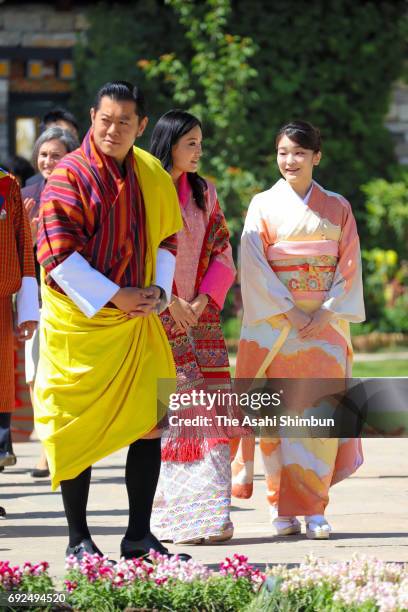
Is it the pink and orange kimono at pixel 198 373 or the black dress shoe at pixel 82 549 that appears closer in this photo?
the black dress shoe at pixel 82 549

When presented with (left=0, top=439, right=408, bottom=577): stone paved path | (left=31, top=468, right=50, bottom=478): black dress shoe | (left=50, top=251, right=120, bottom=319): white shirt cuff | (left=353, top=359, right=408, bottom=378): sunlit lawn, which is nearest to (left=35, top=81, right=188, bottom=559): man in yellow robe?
(left=50, top=251, right=120, bottom=319): white shirt cuff

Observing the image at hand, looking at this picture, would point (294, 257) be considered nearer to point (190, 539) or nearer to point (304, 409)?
point (304, 409)

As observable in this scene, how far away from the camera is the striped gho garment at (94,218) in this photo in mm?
4750

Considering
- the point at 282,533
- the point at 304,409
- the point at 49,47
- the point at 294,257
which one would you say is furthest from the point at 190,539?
the point at 49,47

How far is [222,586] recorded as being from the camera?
4066mm

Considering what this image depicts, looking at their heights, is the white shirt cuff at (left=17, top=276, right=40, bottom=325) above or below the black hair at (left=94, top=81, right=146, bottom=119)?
below

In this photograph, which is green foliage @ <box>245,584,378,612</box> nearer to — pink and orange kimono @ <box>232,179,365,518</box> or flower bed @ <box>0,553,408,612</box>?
flower bed @ <box>0,553,408,612</box>

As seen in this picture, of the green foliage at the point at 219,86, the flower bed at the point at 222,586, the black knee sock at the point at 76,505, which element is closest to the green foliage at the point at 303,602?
the flower bed at the point at 222,586

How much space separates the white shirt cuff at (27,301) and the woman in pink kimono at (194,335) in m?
0.69

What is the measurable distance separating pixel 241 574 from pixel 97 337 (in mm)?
1035

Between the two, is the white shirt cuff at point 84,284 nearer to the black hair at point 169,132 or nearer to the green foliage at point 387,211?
the black hair at point 169,132

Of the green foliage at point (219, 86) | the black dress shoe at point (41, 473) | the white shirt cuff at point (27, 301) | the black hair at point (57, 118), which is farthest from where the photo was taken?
the green foliage at point (219, 86)

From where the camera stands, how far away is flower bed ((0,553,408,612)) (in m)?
3.90

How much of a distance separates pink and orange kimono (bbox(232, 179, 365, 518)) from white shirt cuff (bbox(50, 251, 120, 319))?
4.24 ft
